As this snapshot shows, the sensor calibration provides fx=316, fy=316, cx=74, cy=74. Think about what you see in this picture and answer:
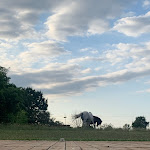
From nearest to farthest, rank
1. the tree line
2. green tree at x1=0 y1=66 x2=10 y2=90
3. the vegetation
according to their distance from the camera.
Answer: the vegetation, the tree line, green tree at x1=0 y1=66 x2=10 y2=90

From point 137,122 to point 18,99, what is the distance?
158 feet

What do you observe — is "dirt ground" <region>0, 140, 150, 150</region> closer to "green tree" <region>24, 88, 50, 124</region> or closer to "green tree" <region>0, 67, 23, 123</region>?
"green tree" <region>0, 67, 23, 123</region>

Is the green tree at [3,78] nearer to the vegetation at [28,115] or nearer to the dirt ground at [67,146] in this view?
the vegetation at [28,115]

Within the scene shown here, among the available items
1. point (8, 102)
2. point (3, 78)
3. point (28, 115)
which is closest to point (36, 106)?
point (28, 115)

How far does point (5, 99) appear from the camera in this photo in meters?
46.9

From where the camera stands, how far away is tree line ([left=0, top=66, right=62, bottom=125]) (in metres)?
47.8

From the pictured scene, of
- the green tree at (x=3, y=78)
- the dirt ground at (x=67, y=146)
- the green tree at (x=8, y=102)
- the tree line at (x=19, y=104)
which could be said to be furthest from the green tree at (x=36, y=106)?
the dirt ground at (x=67, y=146)

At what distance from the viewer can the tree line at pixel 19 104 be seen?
47.8m

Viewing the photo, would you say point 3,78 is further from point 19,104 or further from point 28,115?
point 28,115

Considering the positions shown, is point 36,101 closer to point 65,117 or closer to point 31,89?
point 31,89

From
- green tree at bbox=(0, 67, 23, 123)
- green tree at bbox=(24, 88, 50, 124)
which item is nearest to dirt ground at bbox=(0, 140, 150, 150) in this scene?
green tree at bbox=(0, 67, 23, 123)

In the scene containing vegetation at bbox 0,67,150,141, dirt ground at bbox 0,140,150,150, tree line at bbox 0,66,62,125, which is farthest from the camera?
tree line at bbox 0,66,62,125

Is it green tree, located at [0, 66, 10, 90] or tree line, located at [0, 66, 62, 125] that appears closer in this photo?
tree line, located at [0, 66, 62, 125]

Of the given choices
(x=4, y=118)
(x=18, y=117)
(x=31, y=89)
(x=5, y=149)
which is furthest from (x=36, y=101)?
(x=5, y=149)
